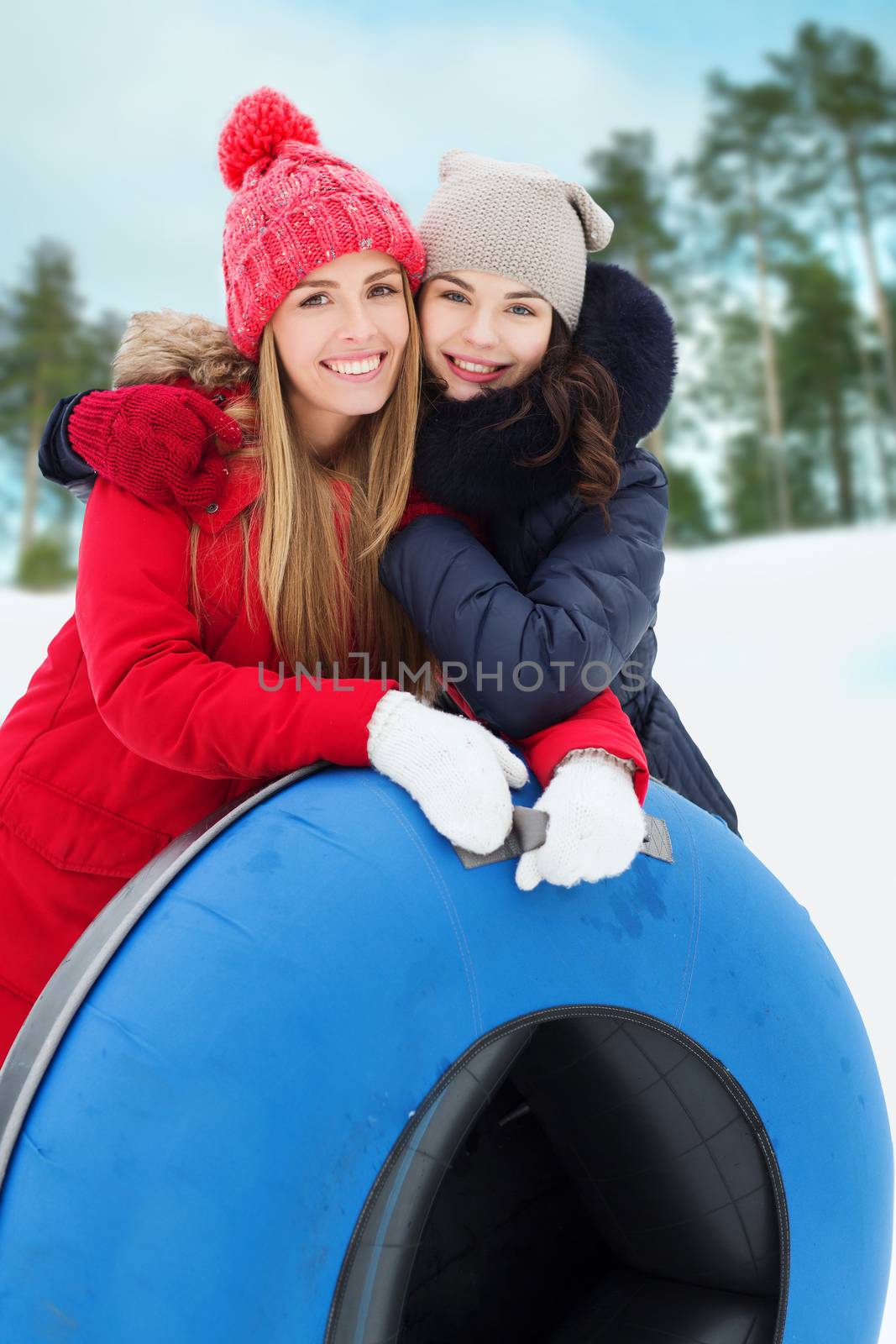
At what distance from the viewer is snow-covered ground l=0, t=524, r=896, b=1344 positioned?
3436 mm

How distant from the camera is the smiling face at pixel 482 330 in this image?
5.09 ft

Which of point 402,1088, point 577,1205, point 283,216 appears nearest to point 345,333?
point 283,216

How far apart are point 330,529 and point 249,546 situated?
0.12 metres

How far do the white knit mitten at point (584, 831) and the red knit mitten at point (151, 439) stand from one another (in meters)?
0.54

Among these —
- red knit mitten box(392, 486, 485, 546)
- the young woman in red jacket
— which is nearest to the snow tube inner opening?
the young woman in red jacket

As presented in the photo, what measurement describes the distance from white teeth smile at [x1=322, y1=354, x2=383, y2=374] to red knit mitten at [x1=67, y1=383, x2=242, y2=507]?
0.53 feet

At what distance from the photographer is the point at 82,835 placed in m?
1.45

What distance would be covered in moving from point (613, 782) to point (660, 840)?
10 centimetres

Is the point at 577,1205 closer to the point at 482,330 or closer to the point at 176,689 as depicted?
the point at 176,689

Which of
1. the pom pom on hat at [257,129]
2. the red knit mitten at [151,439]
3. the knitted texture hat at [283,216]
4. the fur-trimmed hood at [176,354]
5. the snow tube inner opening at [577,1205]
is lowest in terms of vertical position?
the snow tube inner opening at [577,1205]

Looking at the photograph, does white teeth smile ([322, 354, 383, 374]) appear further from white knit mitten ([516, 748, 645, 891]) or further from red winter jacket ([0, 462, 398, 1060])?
white knit mitten ([516, 748, 645, 891])

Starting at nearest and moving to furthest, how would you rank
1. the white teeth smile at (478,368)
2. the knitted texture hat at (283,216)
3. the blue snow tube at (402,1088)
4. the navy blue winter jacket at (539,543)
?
the blue snow tube at (402,1088)
the navy blue winter jacket at (539,543)
the knitted texture hat at (283,216)
the white teeth smile at (478,368)

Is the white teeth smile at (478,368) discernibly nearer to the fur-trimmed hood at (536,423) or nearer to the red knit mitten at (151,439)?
the fur-trimmed hood at (536,423)

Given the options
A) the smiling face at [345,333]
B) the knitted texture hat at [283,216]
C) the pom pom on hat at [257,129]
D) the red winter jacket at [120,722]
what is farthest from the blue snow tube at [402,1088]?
the pom pom on hat at [257,129]
